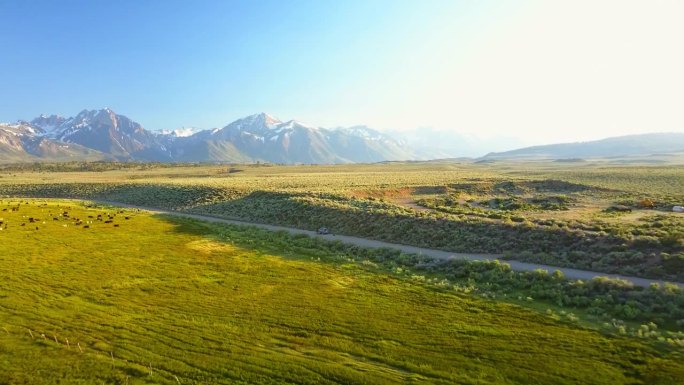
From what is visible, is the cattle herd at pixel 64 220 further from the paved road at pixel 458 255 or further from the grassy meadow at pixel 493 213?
the grassy meadow at pixel 493 213

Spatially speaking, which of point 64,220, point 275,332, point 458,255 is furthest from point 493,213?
point 64,220

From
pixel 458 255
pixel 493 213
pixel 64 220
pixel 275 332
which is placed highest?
pixel 64 220

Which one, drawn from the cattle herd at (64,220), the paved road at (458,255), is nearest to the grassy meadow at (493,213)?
the paved road at (458,255)

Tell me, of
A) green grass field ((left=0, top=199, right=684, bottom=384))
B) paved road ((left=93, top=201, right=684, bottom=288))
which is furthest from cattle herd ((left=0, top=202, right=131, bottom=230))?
green grass field ((left=0, top=199, right=684, bottom=384))

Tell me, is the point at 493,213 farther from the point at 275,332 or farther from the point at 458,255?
the point at 275,332

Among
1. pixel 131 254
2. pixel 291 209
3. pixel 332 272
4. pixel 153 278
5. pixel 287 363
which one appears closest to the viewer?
pixel 287 363

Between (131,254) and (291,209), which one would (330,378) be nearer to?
(131,254)

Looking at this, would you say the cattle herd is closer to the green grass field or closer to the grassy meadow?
the grassy meadow

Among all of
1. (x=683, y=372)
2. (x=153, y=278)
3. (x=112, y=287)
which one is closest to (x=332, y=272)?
(x=153, y=278)

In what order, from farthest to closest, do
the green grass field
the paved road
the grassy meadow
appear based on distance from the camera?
1. the grassy meadow
2. the paved road
3. the green grass field
